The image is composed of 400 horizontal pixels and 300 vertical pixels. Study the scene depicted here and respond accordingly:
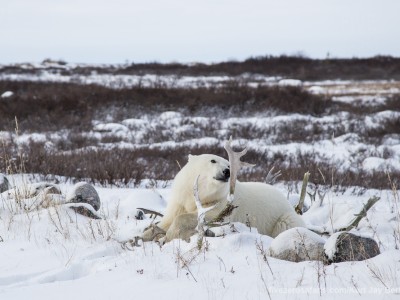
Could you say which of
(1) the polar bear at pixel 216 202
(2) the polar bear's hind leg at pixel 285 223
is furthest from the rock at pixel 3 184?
(2) the polar bear's hind leg at pixel 285 223

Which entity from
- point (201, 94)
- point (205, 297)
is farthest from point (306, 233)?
point (201, 94)

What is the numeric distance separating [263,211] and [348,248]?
1.03m

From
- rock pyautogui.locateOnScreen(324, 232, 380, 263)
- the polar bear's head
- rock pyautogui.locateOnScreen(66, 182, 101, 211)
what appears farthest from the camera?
rock pyautogui.locateOnScreen(66, 182, 101, 211)

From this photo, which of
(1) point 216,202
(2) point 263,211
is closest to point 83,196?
(1) point 216,202

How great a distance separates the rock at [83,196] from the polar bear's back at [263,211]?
165cm

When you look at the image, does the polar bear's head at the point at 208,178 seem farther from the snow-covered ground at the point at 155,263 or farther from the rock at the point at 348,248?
the rock at the point at 348,248

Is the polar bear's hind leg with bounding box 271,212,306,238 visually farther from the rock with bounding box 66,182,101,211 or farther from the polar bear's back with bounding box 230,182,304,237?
the rock with bounding box 66,182,101,211

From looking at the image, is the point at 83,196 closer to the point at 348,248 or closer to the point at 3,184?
the point at 3,184

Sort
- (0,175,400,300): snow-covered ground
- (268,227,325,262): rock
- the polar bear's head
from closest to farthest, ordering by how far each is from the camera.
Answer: (0,175,400,300): snow-covered ground → (268,227,325,262): rock → the polar bear's head

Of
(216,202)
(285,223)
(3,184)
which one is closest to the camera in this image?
(216,202)

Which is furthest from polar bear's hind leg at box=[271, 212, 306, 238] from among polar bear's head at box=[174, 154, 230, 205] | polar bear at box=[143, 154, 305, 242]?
polar bear's head at box=[174, 154, 230, 205]

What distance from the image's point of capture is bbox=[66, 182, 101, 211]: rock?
4723 mm

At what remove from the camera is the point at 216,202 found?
3.60 metres

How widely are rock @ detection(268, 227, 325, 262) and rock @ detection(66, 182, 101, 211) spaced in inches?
89.8
